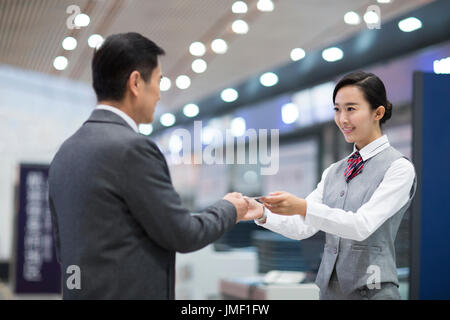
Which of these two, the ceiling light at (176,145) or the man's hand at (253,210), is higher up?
the ceiling light at (176,145)

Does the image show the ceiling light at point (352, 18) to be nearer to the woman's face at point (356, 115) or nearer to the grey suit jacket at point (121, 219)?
the woman's face at point (356, 115)

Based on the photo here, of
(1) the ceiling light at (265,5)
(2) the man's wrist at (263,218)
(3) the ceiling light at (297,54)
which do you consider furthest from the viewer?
(3) the ceiling light at (297,54)

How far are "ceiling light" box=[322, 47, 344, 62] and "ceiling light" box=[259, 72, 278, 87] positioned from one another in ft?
2.40

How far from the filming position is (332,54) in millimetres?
4605

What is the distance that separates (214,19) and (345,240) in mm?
2784

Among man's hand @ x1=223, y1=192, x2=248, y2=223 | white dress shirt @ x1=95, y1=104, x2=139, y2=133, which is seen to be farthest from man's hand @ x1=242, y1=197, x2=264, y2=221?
white dress shirt @ x1=95, y1=104, x2=139, y2=133

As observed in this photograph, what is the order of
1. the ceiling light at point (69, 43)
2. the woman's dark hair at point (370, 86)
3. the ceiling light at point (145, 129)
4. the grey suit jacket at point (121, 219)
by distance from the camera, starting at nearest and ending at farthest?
the grey suit jacket at point (121, 219), the woman's dark hair at point (370, 86), the ceiling light at point (69, 43), the ceiling light at point (145, 129)

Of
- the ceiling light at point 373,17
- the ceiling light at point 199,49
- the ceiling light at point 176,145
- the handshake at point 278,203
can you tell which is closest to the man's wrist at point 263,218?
the handshake at point 278,203

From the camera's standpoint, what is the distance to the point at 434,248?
9.72ft

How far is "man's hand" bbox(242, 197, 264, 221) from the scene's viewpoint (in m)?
2.04

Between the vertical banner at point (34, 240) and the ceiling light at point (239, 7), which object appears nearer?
the ceiling light at point (239, 7)

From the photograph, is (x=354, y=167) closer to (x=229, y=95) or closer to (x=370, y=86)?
(x=370, y=86)

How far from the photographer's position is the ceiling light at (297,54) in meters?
5.35

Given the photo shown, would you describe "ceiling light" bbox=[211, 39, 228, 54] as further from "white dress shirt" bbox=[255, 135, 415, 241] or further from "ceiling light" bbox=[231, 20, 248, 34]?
"white dress shirt" bbox=[255, 135, 415, 241]
